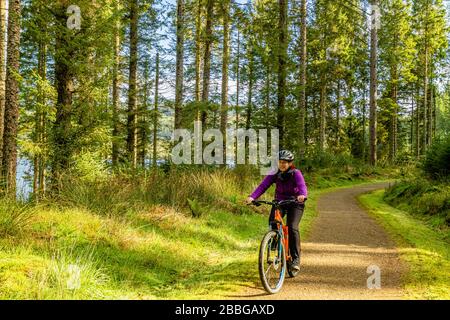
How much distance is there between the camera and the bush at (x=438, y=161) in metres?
14.6

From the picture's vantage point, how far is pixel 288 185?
257 inches

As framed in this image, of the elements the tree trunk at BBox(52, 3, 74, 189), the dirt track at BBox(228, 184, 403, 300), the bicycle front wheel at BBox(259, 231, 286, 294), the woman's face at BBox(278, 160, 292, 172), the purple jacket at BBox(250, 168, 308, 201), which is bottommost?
the dirt track at BBox(228, 184, 403, 300)

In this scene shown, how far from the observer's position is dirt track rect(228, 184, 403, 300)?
5.82m

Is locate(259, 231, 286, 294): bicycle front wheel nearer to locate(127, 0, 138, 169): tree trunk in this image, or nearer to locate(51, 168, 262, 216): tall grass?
locate(51, 168, 262, 216): tall grass

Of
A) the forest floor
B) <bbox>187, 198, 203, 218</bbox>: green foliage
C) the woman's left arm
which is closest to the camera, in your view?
the forest floor

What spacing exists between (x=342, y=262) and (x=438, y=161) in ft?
32.0

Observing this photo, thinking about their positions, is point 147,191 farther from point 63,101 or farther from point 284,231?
point 284,231

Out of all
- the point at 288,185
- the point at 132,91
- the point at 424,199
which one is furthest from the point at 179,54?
the point at 288,185

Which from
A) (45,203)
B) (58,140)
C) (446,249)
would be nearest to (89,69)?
(58,140)

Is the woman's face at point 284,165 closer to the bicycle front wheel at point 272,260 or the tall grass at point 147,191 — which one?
the bicycle front wheel at point 272,260

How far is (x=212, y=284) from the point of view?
6219mm

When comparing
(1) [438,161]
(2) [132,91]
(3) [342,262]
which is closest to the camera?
(3) [342,262]

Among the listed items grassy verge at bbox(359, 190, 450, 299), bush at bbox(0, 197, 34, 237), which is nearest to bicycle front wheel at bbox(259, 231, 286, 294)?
grassy verge at bbox(359, 190, 450, 299)

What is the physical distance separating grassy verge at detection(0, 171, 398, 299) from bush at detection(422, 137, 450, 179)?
274 inches
